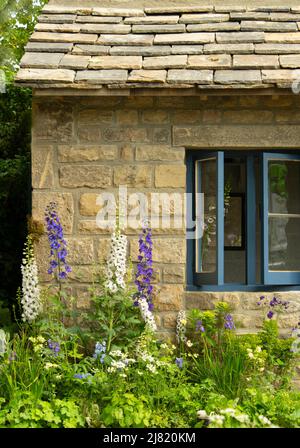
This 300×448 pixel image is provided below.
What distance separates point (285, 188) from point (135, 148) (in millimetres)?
2828

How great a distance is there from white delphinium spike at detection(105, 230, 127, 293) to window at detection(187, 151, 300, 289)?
0.93 metres

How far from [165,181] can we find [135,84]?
96cm

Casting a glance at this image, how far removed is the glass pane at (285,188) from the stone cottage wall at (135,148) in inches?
43.2

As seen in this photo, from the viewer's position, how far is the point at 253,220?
6758 mm

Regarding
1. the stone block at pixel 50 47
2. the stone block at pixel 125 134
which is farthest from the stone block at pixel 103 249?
the stone block at pixel 50 47

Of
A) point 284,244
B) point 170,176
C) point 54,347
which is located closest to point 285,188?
point 284,244

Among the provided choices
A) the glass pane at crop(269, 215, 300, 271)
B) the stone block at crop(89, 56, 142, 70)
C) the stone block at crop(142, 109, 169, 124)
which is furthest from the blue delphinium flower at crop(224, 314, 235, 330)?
the stone block at crop(89, 56, 142, 70)

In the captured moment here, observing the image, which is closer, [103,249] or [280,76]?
[280,76]

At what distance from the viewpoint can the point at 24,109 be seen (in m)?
9.29

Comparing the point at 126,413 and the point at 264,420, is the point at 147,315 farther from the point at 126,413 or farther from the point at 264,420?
the point at 264,420

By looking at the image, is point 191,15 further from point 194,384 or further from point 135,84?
point 194,384

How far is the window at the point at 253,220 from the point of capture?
6.59 meters

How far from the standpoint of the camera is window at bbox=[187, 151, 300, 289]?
6.59m

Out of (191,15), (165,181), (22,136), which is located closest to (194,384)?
(165,181)
